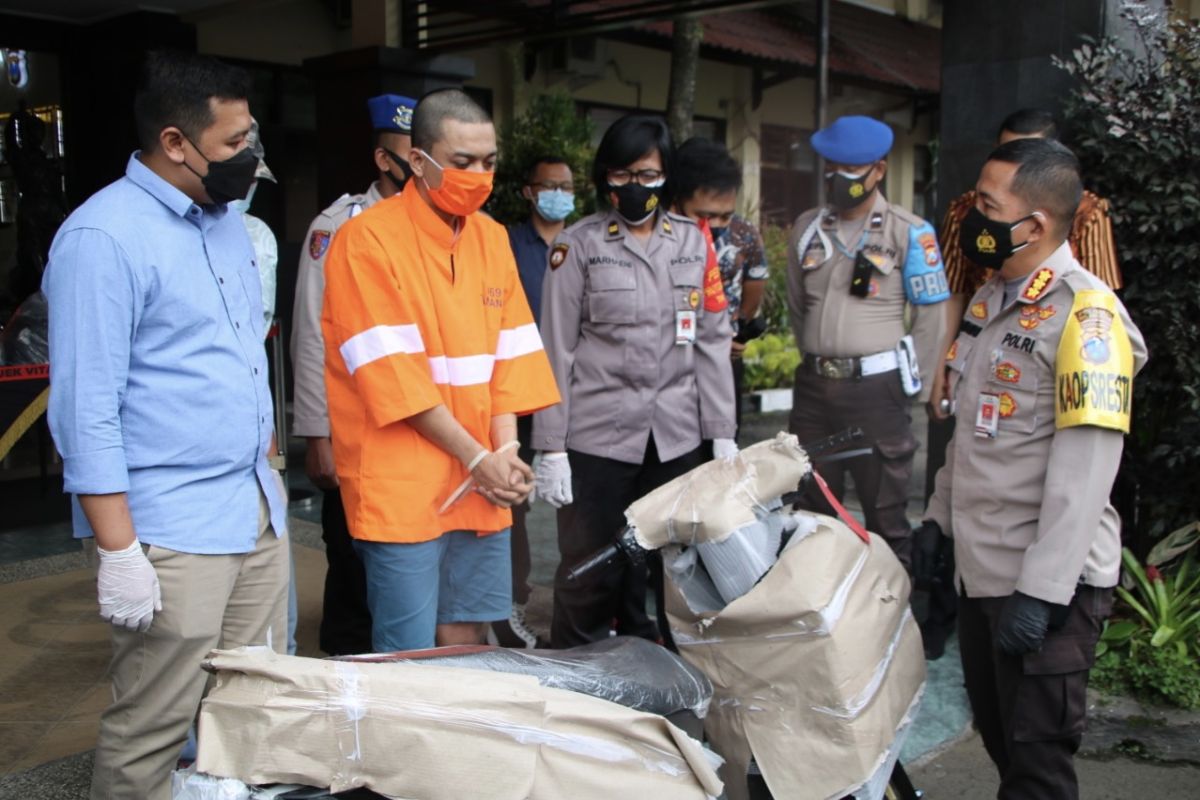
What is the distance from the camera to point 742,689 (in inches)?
92.0

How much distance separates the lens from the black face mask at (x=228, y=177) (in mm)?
2461

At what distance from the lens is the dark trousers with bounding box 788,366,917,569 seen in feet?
14.9

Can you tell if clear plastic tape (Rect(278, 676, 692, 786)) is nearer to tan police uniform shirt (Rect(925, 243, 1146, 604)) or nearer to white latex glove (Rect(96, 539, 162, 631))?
white latex glove (Rect(96, 539, 162, 631))

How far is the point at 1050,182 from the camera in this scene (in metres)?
2.60

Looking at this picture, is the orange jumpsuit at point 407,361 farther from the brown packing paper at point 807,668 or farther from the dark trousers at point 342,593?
the dark trousers at point 342,593

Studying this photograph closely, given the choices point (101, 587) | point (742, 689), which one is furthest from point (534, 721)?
point (101, 587)

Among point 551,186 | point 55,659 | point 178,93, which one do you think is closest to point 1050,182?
point 178,93

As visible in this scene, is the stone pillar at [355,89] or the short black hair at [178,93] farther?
the stone pillar at [355,89]

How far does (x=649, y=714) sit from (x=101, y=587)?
1.16 metres

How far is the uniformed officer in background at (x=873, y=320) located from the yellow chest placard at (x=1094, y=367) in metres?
2.03

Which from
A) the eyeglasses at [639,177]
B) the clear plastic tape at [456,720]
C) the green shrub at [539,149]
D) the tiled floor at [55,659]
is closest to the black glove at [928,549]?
the clear plastic tape at [456,720]

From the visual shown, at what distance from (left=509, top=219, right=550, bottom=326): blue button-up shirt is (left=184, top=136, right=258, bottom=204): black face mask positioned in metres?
2.52

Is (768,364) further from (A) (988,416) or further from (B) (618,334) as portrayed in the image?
(A) (988,416)

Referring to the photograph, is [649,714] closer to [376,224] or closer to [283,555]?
[283,555]
